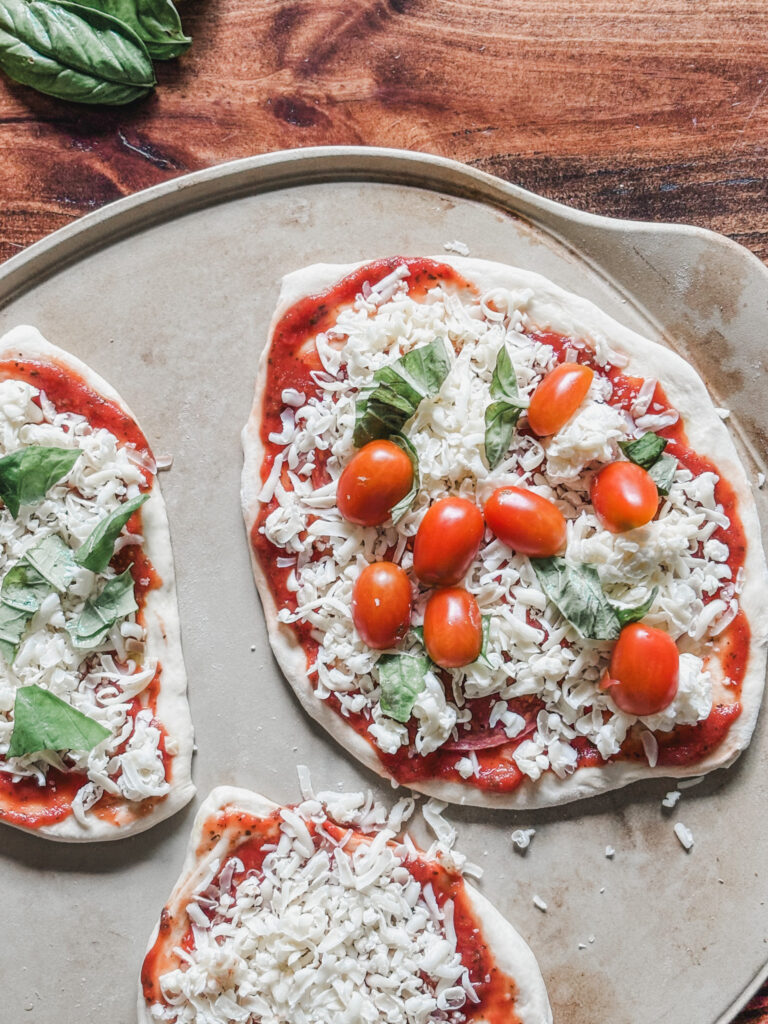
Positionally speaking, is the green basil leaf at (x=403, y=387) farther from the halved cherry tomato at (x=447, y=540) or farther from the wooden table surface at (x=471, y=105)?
the wooden table surface at (x=471, y=105)

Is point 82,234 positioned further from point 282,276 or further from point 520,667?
point 520,667

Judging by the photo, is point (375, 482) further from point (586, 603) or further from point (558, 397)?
point (586, 603)

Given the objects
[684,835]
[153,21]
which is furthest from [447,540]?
[153,21]

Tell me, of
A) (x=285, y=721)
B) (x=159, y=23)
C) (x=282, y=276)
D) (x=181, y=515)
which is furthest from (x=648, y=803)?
(x=159, y=23)

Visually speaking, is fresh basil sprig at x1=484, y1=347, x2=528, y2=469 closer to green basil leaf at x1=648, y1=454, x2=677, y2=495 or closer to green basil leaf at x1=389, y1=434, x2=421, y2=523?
green basil leaf at x1=389, y1=434, x2=421, y2=523

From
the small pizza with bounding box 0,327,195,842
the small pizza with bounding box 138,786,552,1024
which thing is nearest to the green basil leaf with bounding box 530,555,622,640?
the small pizza with bounding box 138,786,552,1024
